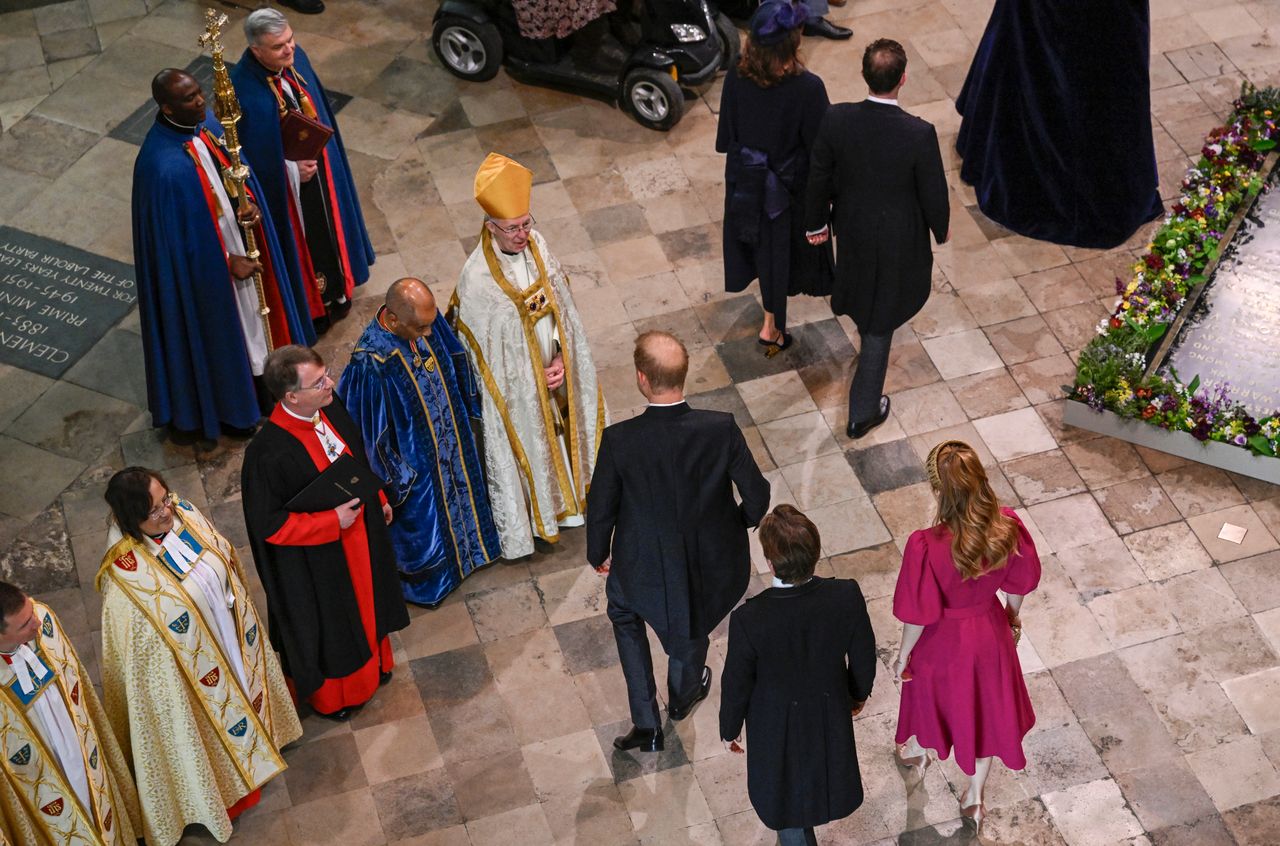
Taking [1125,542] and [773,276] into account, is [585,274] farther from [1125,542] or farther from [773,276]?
[1125,542]

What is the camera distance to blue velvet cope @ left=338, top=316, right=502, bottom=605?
6.10m

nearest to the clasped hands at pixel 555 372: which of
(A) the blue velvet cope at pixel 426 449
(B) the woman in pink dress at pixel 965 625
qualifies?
(A) the blue velvet cope at pixel 426 449

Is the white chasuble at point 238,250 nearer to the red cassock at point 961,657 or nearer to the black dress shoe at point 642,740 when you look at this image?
the black dress shoe at point 642,740

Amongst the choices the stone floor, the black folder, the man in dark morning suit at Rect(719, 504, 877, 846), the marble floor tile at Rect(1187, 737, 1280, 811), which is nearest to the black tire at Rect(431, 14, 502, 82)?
the stone floor

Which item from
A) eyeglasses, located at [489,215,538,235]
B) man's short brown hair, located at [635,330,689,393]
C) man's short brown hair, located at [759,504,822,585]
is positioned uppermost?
man's short brown hair, located at [635,330,689,393]

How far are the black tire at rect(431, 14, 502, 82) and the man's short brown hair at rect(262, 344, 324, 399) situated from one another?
13.8ft

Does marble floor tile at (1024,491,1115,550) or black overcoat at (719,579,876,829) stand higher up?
black overcoat at (719,579,876,829)

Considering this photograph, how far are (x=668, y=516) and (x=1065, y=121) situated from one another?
13.1 feet

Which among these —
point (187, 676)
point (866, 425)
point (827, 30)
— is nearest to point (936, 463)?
point (866, 425)

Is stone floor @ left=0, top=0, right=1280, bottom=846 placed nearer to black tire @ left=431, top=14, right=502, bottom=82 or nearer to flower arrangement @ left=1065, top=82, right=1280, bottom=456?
black tire @ left=431, top=14, right=502, bottom=82

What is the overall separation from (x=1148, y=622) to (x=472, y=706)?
2737 millimetres

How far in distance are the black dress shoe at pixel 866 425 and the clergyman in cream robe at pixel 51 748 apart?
346cm

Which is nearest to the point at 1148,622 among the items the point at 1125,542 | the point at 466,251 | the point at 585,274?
the point at 1125,542

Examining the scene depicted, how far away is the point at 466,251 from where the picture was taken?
333 inches
